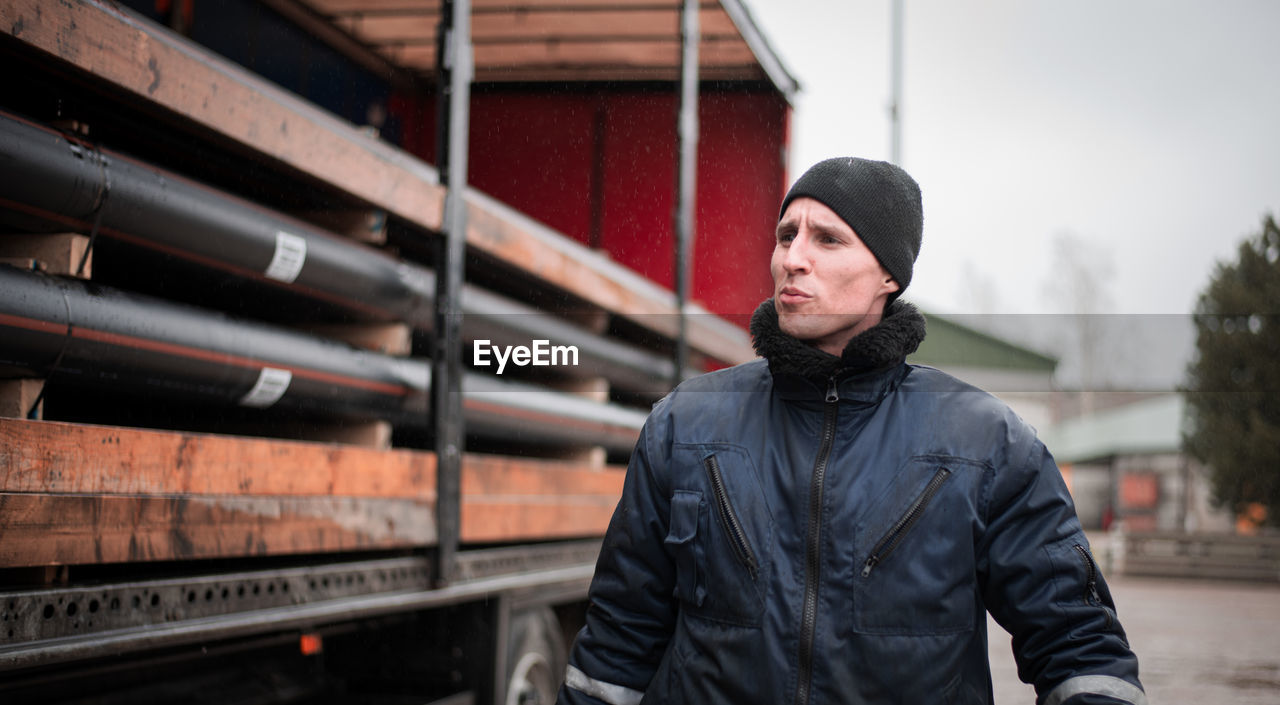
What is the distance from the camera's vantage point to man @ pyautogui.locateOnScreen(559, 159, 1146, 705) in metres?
1.72

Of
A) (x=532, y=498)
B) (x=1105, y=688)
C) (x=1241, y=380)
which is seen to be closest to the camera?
(x=1105, y=688)

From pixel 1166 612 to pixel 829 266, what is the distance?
12.6m

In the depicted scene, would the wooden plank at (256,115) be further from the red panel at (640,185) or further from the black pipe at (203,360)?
the red panel at (640,185)

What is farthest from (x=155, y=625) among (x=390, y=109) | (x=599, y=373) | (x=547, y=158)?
(x=390, y=109)

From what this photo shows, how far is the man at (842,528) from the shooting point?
1.72m

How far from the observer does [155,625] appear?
7.56ft

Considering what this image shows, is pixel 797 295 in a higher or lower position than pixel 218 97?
lower

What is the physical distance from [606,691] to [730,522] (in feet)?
1.24

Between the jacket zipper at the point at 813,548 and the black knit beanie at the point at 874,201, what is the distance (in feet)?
0.83

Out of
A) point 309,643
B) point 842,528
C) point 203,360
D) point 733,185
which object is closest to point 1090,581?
point 842,528

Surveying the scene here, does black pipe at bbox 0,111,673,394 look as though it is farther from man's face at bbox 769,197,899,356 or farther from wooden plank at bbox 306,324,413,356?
man's face at bbox 769,197,899,356

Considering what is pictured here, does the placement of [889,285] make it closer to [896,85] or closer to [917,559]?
[917,559]

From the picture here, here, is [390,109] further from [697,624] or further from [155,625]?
[697,624]

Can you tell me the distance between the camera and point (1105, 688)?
5.49 ft
